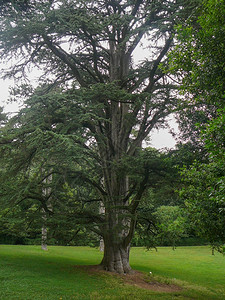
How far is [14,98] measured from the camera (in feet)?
35.0

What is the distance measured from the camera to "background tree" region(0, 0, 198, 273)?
956 centimetres

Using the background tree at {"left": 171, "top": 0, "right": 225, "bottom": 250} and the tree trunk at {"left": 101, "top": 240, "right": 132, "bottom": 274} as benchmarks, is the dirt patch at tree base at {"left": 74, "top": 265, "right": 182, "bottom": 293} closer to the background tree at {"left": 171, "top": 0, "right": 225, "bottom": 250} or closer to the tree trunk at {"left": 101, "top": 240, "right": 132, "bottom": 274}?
the tree trunk at {"left": 101, "top": 240, "right": 132, "bottom": 274}

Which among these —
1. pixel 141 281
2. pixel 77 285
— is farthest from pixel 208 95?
pixel 141 281

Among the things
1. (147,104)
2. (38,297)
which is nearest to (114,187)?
(147,104)

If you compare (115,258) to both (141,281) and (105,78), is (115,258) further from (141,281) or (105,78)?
(105,78)

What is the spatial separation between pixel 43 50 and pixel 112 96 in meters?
4.40

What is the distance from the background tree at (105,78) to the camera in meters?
9.56

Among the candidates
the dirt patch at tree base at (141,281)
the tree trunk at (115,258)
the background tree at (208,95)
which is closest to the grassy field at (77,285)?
the dirt patch at tree base at (141,281)

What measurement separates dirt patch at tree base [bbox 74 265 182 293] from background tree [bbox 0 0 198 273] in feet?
1.36

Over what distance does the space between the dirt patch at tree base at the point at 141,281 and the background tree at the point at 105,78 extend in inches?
16.4

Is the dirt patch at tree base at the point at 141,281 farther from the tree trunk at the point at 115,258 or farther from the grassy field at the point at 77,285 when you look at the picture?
the tree trunk at the point at 115,258

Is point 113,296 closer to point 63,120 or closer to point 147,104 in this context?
point 63,120

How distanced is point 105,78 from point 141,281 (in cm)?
965

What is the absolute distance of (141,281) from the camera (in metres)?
12.0
